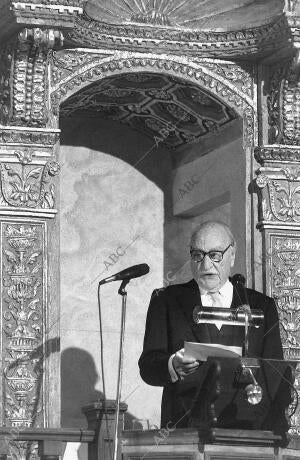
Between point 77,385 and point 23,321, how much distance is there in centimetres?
135

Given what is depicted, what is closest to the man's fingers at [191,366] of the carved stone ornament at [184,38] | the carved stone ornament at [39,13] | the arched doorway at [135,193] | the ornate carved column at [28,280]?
the ornate carved column at [28,280]

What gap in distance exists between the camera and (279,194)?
1334cm

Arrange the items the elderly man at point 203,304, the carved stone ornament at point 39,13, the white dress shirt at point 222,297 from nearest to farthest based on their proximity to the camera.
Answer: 1. the elderly man at point 203,304
2. the white dress shirt at point 222,297
3. the carved stone ornament at point 39,13

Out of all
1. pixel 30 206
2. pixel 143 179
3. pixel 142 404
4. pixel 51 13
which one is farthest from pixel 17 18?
pixel 142 404

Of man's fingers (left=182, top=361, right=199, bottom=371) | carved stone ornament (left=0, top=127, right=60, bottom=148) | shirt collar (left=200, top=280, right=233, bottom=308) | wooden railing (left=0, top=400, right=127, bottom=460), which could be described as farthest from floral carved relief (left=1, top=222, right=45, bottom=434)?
man's fingers (left=182, top=361, right=199, bottom=371)

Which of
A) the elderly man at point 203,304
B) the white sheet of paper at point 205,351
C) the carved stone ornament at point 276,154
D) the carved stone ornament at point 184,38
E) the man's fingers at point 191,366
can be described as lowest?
the man's fingers at point 191,366

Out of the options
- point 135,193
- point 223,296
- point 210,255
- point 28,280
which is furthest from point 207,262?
point 135,193

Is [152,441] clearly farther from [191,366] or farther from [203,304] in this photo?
[203,304]

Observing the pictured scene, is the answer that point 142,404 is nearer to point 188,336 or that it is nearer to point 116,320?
point 116,320

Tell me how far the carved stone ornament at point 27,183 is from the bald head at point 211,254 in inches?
→ 66.8

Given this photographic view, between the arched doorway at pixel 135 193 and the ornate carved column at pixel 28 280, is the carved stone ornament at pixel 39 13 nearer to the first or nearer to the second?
the ornate carved column at pixel 28 280

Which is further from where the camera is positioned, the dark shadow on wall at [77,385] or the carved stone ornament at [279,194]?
the dark shadow on wall at [77,385]

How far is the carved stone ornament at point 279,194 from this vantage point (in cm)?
1330

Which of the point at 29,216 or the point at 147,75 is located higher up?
the point at 147,75
